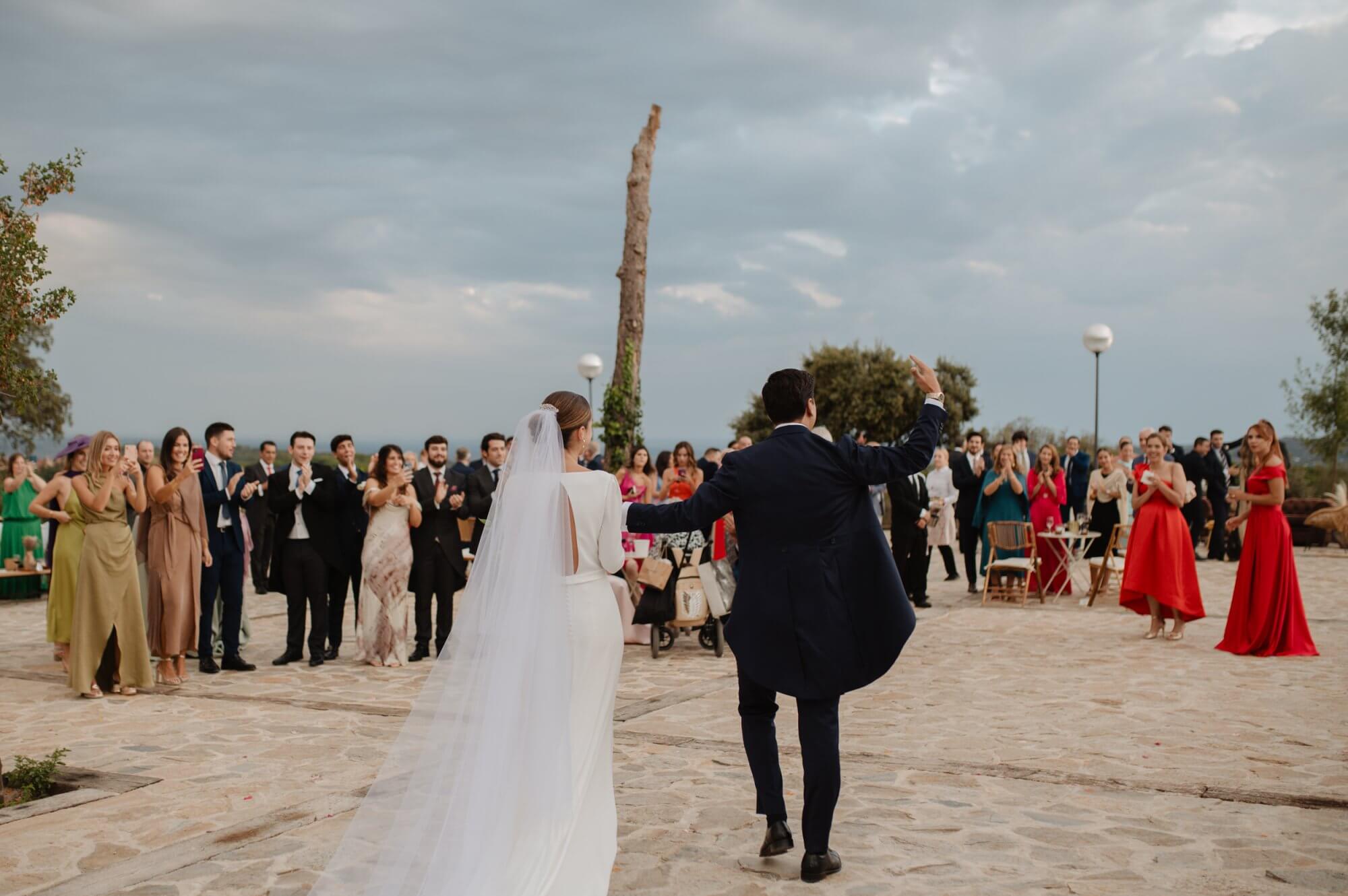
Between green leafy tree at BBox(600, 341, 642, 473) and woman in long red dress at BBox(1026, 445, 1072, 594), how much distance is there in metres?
6.02

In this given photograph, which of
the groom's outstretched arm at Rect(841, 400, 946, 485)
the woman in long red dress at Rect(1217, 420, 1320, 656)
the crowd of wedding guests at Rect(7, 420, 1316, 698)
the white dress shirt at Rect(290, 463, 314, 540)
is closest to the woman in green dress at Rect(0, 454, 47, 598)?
the crowd of wedding guests at Rect(7, 420, 1316, 698)

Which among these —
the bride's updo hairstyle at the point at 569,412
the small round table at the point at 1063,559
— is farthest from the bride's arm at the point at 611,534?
the small round table at the point at 1063,559

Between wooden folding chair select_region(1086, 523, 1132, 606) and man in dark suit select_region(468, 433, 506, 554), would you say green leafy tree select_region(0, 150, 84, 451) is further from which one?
wooden folding chair select_region(1086, 523, 1132, 606)

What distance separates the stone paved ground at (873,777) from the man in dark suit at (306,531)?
64 centimetres

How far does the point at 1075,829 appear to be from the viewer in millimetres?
5336

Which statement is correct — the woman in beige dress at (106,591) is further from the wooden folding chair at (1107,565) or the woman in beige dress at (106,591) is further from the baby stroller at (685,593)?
the wooden folding chair at (1107,565)

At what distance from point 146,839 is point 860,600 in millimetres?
3454

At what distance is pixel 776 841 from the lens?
498 cm

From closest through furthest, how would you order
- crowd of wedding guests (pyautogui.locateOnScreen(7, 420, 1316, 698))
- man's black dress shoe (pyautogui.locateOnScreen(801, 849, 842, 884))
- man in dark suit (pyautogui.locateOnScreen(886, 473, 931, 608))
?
man's black dress shoe (pyautogui.locateOnScreen(801, 849, 842, 884))
crowd of wedding guests (pyautogui.locateOnScreen(7, 420, 1316, 698))
man in dark suit (pyautogui.locateOnScreen(886, 473, 931, 608))

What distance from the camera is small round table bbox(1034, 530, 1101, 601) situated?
623 inches

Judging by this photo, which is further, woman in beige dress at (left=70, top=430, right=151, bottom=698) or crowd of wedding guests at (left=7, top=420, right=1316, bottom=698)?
crowd of wedding guests at (left=7, top=420, right=1316, bottom=698)

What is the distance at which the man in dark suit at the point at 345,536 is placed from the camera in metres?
10.8

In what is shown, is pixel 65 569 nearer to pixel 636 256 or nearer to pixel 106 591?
pixel 106 591

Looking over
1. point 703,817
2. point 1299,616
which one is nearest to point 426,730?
point 703,817
